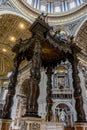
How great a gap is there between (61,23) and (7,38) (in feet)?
20.7

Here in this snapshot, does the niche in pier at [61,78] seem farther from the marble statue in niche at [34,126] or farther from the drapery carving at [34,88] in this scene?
the marble statue in niche at [34,126]

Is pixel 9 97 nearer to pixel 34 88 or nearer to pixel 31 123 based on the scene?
pixel 34 88

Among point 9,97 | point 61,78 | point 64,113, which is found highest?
point 61,78

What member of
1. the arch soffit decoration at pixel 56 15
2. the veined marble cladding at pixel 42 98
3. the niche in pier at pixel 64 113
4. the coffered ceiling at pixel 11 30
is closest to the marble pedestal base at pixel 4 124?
the veined marble cladding at pixel 42 98

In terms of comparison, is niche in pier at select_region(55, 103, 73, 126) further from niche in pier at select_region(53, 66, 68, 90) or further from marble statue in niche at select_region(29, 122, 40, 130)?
marble statue in niche at select_region(29, 122, 40, 130)

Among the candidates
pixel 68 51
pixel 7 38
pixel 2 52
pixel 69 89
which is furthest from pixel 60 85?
pixel 2 52

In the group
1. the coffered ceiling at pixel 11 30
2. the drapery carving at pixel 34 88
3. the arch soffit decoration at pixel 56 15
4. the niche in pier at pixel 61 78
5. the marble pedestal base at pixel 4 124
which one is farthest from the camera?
the coffered ceiling at pixel 11 30

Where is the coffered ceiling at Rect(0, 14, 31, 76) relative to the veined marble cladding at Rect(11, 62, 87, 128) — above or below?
above

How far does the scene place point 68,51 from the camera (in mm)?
5957

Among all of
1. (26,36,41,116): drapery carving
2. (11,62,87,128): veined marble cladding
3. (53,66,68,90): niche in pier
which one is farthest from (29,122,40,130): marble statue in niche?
(53,66,68,90): niche in pier

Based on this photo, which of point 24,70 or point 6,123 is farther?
point 24,70

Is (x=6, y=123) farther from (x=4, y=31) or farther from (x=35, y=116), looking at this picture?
(x=4, y=31)

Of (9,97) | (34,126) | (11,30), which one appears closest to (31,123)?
(34,126)

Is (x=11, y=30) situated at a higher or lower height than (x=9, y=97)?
higher
